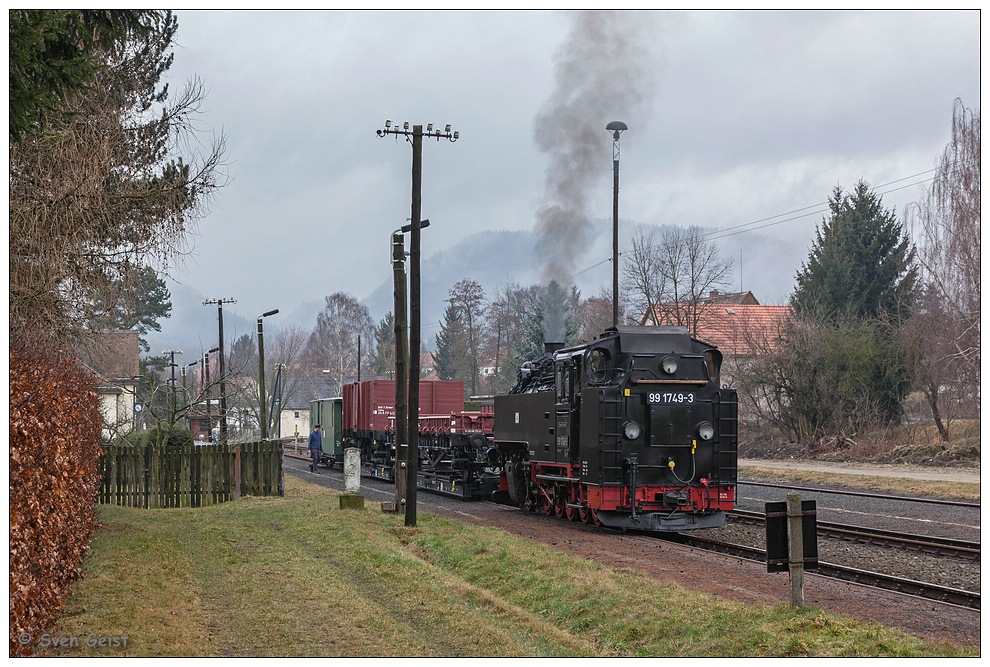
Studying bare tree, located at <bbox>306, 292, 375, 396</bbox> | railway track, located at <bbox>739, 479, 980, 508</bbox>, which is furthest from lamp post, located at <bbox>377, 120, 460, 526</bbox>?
bare tree, located at <bbox>306, 292, 375, 396</bbox>

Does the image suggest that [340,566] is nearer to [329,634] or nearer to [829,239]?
[329,634]

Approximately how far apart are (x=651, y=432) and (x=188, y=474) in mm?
12055

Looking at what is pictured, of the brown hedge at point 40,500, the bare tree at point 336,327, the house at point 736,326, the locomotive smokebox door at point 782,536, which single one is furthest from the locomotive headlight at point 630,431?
the bare tree at point 336,327

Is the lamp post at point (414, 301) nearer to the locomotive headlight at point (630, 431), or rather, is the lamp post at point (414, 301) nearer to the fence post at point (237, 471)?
the locomotive headlight at point (630, 431)

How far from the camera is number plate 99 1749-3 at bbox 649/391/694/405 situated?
1681cm

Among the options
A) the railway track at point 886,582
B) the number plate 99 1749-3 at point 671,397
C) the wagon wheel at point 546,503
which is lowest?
the railway track at point 886,582

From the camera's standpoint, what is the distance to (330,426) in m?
44.2

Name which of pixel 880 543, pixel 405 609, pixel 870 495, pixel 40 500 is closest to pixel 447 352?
pixel 870 495

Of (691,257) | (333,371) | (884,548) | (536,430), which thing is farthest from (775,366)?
(333,371)

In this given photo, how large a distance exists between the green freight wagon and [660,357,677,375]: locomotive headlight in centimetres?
2615

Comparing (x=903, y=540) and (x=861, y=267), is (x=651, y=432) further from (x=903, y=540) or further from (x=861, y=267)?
(x=861, y=267)

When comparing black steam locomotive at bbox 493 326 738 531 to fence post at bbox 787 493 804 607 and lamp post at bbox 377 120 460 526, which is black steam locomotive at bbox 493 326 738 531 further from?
fence post at bbox 787 493 804 607

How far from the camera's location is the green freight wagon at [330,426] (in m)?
42.2

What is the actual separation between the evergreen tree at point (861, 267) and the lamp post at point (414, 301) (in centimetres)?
2858
